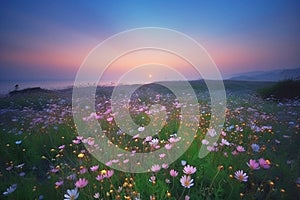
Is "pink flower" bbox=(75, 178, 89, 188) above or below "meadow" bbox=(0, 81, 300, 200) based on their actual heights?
above

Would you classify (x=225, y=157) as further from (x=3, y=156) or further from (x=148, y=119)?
(x=3, y=156)

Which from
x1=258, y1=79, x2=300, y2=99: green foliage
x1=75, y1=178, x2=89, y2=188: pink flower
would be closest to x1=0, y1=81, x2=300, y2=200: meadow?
x1=75, y1=178, x2=89, y2=188: pink flower

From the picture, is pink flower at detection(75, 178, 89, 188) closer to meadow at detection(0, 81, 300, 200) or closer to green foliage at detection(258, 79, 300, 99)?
meadow at detection(0, 81, 300, 200)

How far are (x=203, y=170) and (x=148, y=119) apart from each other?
9.14ft

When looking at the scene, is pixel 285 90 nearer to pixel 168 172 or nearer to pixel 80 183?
pixel 168 172

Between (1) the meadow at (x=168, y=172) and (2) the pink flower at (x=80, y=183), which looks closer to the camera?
(2) the pink flower at (x=80, y=183)

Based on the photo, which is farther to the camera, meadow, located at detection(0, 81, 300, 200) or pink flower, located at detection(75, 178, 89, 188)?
meadow, located at detection(0, 81, 300, 200)

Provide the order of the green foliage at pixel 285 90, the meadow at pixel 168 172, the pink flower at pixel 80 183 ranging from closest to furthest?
the pink flower at pixel 80 183, the meadow at pixel 168 172, the green foliage at pixel 285 90

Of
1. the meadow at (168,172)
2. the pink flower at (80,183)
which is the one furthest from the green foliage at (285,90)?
the pink flower at (80,183)

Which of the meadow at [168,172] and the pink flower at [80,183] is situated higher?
the pink flower at [80,183]

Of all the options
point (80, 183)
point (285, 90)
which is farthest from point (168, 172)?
point (285, 90)

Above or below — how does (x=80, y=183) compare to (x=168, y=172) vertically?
above

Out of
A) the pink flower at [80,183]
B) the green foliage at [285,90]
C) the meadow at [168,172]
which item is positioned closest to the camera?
the pink flower at [80,183]

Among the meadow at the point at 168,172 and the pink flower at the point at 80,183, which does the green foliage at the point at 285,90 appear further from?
the pink flower at the point at 80,183
